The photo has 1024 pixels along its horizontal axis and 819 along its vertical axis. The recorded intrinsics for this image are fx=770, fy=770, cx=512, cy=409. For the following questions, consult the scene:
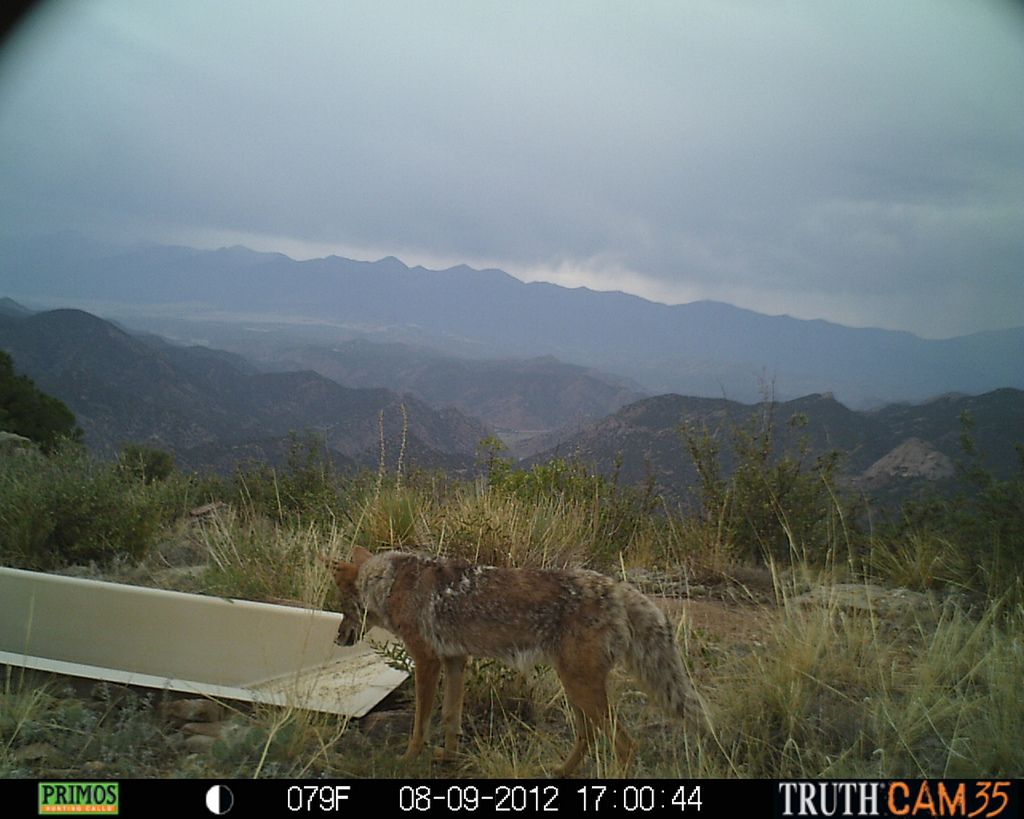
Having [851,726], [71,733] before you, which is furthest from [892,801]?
[71,733]

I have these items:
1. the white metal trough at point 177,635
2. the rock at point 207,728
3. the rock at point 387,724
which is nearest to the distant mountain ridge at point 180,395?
the white metal trough at point 177,635

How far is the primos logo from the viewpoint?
9.53 ft

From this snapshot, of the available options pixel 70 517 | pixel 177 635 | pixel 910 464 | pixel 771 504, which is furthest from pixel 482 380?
pixel 177 635

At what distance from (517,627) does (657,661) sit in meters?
0.63

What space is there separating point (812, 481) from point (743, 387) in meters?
3.37

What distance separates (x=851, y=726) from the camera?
3836mm

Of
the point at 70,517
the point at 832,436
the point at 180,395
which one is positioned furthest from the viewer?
the point at 180,395

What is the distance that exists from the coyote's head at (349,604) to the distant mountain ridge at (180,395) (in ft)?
36.0

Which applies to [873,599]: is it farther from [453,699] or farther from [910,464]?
[910,464]

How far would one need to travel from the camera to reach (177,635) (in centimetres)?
476

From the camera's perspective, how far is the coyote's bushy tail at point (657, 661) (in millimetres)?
3324

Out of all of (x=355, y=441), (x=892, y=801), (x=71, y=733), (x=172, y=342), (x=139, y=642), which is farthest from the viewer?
(x=172, y=342)

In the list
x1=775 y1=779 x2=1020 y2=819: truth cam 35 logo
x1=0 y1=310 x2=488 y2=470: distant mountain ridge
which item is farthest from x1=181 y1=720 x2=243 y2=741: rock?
x1=0 y1=310 x2=488 y2=470: distant mountain ridge

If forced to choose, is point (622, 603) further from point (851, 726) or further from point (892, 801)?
point (851, 726)
